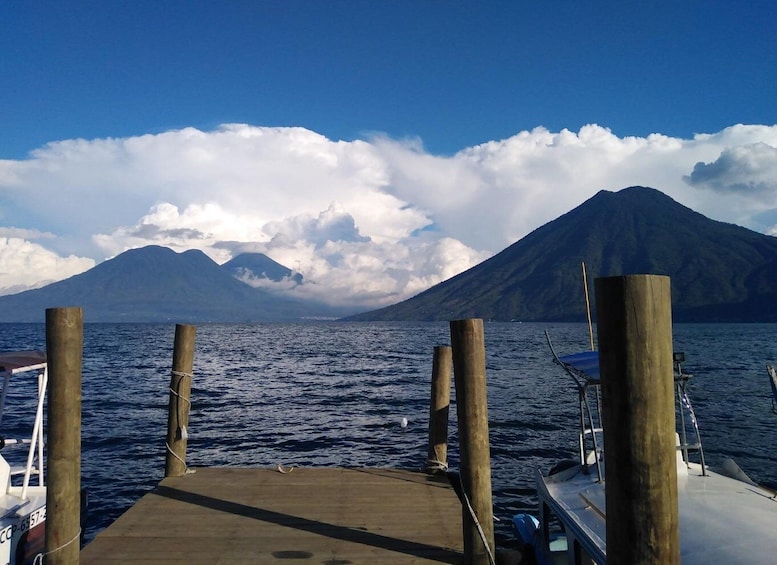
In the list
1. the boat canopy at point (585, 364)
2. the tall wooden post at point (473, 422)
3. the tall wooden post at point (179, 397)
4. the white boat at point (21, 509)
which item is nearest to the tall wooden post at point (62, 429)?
the tall wooden post at point (179, 397)

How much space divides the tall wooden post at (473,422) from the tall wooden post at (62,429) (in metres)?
3.86

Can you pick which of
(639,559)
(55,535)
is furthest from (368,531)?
(639,559)

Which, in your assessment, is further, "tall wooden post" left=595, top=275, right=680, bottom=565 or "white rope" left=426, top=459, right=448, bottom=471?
"white rope" left=426, top=459, right=448, bottom=471

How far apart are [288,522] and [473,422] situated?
2.80 meters

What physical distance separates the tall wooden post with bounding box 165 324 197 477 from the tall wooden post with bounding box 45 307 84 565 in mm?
3193

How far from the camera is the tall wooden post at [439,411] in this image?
28.5 ft

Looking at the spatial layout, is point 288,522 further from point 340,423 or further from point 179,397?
point 340,423

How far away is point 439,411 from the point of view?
8.70 m

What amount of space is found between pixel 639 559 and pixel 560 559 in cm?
757

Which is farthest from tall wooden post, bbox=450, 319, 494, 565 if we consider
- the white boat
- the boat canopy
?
the white boat

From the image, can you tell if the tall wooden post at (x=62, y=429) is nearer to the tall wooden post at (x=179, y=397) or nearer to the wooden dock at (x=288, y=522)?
the wooden dock at (x=288, y=522)

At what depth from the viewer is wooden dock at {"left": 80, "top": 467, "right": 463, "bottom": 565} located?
5.95m

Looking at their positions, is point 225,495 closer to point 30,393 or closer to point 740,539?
point 740,539

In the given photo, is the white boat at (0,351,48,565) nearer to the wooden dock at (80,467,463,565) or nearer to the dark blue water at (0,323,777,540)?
the wooden dock at (80,467,463,565)
